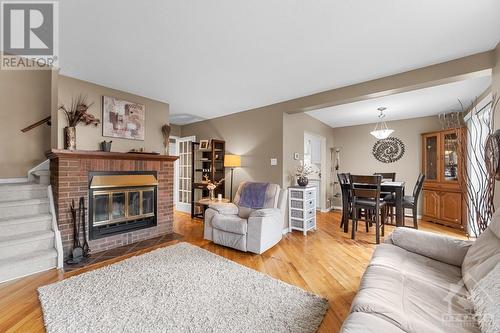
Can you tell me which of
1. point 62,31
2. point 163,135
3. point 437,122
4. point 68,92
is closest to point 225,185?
point 163,135

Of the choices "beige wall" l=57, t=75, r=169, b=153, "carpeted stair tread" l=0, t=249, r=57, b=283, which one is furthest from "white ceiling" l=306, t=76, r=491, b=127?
"carpeted stair tread" l=0, t=249, r=57, b=283

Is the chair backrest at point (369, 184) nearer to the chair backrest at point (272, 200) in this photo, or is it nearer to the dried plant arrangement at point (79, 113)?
the chair backrest at point (272, 200)

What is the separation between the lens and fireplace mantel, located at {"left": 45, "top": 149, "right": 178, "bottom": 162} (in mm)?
2537

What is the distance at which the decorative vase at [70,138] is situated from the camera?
2.67 m

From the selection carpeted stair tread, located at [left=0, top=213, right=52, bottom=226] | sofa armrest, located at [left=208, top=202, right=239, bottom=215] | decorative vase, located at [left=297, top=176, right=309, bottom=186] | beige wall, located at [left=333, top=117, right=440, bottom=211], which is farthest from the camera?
beige wall, located at [left=333, top=117, right=440, bottom=211]

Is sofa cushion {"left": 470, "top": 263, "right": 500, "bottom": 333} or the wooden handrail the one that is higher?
the wooden handrail

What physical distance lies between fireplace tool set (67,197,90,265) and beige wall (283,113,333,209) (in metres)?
2.92

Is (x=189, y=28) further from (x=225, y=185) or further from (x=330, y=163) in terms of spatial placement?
(x=330, y=163)

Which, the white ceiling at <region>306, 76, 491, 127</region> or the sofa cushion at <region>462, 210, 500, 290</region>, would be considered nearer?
the sofa cushion at <region>462, 210, 500, 290</region>

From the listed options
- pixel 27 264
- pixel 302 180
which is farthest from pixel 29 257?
pixel 302 180

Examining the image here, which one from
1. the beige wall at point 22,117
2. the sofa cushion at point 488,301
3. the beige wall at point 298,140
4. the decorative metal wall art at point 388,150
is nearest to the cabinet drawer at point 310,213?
the beige wall at point 298,140

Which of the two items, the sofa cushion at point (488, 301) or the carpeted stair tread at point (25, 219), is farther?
the carpeted stair tread at point (25, 219)

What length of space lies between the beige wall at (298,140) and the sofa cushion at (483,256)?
247 cm

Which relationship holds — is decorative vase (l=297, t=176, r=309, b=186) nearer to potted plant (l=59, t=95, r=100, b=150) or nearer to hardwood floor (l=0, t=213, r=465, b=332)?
hardwood floor (l=0, t=213, r=465, b=332)
